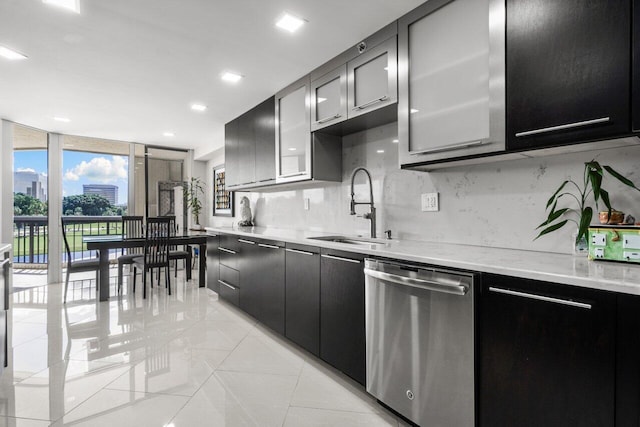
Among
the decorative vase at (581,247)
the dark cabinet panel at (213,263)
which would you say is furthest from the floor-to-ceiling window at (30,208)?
the decorative vase at (581,247)

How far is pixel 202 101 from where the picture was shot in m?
3.85

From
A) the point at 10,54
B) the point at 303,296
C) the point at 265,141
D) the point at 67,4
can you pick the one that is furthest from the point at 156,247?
the point at 67,4

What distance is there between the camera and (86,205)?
5.93m

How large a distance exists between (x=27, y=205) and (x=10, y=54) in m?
3.28

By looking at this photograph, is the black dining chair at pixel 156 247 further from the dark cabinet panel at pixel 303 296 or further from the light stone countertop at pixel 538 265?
the light stone countertop at pixel 538 265

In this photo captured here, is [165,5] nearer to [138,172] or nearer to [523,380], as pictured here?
[523,380]

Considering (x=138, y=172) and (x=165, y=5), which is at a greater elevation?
(x=165, y=5)

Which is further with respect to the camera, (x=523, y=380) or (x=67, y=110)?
(x=67, y=110)

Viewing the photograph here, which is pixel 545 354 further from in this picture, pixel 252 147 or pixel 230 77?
pixel 252 147

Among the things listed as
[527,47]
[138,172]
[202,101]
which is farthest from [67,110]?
[527,47]

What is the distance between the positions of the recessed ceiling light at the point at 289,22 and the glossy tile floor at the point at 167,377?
2394 mm

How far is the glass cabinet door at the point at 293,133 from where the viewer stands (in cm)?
301

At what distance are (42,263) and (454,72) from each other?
647 centimetres

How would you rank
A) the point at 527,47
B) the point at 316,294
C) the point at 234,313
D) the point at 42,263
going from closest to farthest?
the point at 527,47 < the point at 316,294 < the point at 234,313 < the point at 42,263
